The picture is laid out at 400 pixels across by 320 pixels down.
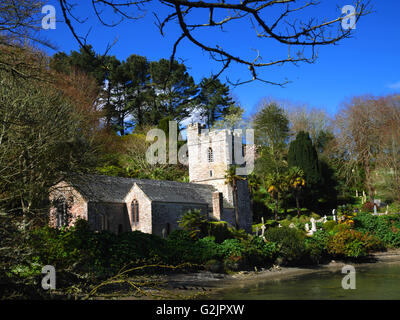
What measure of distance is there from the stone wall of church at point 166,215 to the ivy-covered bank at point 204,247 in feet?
14.9

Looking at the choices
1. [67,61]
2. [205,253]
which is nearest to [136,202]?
[205,253]

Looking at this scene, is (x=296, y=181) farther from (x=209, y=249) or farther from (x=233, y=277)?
(x=233, y=277)

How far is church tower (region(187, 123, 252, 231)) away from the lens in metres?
42.2

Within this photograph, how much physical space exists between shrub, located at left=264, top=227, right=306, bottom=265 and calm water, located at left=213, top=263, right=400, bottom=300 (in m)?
2.50

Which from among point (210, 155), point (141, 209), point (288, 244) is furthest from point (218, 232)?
point (210, 155)

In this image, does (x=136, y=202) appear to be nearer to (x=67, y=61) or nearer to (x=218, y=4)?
(x=67, y=61)

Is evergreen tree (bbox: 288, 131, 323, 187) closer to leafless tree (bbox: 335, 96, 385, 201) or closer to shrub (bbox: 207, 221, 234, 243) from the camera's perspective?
leafless tree (bbox: 335, 96, 385, 201)

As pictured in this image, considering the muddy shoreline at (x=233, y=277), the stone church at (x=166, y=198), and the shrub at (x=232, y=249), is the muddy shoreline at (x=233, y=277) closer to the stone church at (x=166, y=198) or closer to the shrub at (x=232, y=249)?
the shrub at (x=232, y=249)

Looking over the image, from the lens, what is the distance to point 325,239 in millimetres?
30547

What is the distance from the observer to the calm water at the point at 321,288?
1719 cm

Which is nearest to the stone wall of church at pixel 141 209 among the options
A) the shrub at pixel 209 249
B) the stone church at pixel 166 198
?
the stone church at pixel 166 198

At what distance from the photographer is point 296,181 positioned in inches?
1774

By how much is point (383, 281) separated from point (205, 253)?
31.7 ft

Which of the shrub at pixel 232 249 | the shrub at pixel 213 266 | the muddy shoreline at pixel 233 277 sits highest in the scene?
the shrub at pixel 232 249
